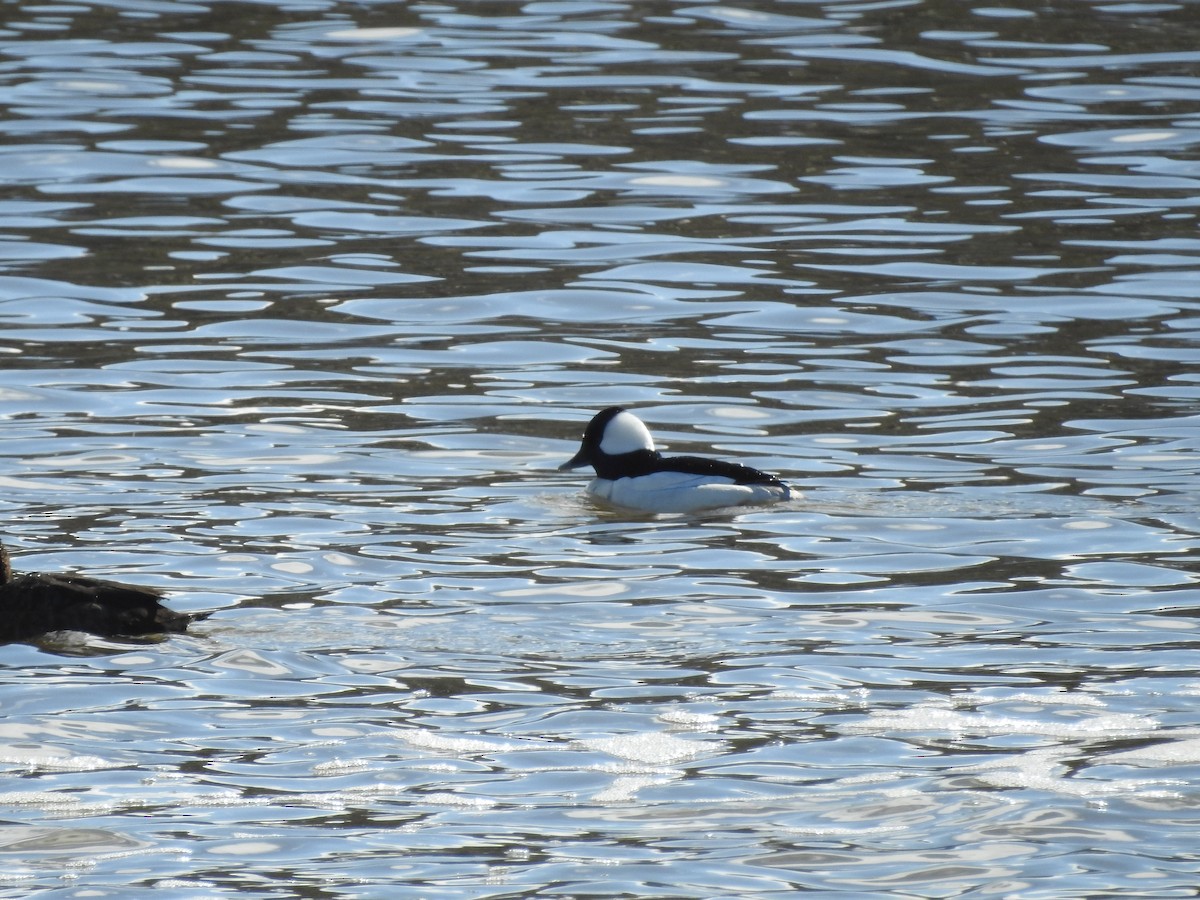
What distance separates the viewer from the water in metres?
7.11

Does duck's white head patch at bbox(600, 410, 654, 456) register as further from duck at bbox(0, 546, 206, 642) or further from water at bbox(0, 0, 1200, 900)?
duck at bbox(0, 546, 206, 642)

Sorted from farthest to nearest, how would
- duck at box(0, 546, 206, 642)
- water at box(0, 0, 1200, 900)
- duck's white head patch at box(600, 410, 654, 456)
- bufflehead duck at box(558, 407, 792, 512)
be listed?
1. duck's white head patch at box(600, 410, 654, 456)
2. bufflehead duck at box(558, 407, 792, 512)
3. duck at box(0, 546, 206, 642)
4. water at box(0, 0, 1200, 900)

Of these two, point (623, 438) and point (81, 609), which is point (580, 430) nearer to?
point (623, 438)

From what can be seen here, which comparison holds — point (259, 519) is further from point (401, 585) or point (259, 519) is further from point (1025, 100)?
point (1025, 100)

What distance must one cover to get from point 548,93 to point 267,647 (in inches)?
574

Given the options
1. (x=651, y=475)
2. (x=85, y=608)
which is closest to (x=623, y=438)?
(x=651, y=475)

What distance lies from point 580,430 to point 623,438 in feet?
4.49

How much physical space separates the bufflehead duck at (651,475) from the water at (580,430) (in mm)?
163

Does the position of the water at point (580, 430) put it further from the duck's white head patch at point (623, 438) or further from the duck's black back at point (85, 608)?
the duck's white head patch at point (623, 438)

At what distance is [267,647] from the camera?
8.98m

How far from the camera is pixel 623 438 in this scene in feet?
40.0

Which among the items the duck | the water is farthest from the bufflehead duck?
the duck

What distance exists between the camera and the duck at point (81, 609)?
886cm

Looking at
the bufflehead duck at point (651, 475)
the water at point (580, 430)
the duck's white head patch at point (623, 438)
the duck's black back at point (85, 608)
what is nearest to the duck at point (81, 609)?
the duck's black back at point (85, 608)
